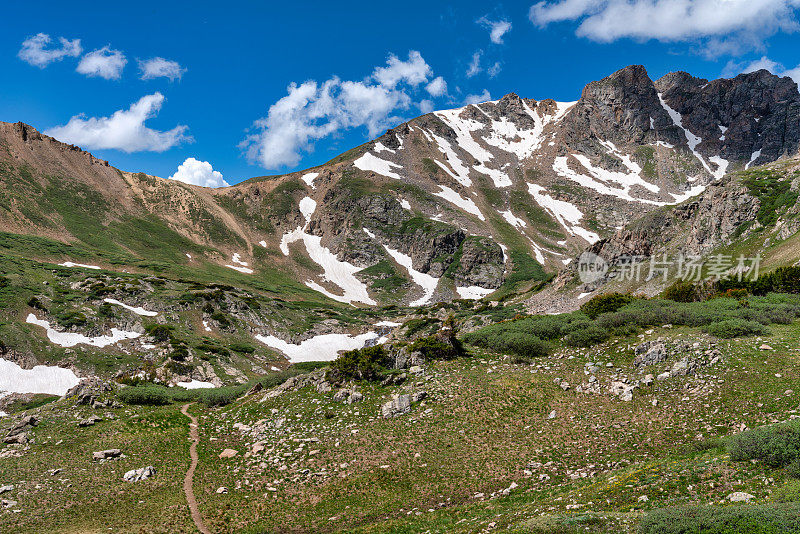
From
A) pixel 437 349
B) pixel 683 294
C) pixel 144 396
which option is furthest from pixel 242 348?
pixel 683 294

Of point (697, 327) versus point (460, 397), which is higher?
point (697, 327)

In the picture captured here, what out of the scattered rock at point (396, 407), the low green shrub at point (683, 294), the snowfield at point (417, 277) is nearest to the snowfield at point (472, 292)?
the snowfield at point (417, 277)

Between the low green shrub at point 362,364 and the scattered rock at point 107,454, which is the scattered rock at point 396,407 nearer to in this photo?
the low green shrub at point 362,364

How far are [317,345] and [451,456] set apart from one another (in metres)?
73.5

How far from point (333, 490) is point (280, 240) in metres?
186

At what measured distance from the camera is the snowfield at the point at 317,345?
Answer: 85.6m

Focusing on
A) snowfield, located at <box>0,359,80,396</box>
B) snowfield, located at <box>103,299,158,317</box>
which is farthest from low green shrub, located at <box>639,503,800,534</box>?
snowfield, located at <box>103,299,158,317</box>

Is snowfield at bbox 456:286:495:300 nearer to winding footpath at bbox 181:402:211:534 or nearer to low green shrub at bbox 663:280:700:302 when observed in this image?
low green shrub at bbox 663:280:700:302

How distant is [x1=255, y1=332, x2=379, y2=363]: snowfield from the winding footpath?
175 feet

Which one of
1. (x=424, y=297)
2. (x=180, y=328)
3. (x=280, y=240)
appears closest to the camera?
(x=180, y=328)

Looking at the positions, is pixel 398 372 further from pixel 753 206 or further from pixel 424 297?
pixel 424 297

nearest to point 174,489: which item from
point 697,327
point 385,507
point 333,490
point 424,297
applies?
point 333,490

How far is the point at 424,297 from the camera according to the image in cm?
16062

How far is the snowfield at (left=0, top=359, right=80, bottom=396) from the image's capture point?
50250 millimetres
